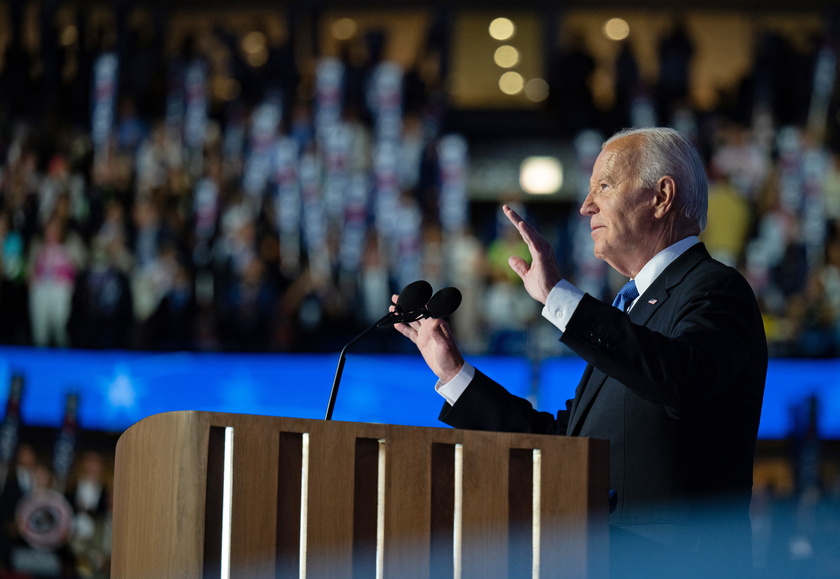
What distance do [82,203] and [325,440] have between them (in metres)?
6.90

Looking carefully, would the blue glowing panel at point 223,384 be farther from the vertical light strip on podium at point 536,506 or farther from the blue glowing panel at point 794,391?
the vertical light strip on podium at point 536,506

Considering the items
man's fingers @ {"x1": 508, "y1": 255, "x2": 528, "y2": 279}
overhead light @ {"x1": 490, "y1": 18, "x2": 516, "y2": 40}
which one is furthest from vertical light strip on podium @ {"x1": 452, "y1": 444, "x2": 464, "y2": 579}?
overhead light @ {"x1": 490, "y1": 18, "x2": 516, "y2": 40}

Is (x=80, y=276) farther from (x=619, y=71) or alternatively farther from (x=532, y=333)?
(x=619, y=71)

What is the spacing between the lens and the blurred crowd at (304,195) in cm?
718

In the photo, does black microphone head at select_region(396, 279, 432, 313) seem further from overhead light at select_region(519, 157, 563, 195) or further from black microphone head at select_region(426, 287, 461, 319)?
overhead light at select_region(519, 157, 563, 195)

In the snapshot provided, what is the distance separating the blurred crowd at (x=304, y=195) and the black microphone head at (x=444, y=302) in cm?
407

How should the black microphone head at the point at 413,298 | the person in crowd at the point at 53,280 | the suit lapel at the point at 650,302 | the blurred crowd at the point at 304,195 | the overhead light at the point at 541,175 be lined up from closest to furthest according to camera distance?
→ the suit lapel at the point at 650,302
the black microphone head at the point at 413,298
the blurred crowd at the point at 304,195
the person in crowd at the point at 53,280
the overhead light at the point at 541,175

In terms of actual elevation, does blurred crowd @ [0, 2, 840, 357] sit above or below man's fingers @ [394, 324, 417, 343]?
above

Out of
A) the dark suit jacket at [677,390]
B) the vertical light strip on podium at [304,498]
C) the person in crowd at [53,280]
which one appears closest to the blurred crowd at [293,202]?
the person in crowd at [53,280]

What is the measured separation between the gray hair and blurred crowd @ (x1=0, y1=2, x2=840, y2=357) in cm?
413

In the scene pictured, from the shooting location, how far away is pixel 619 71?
855cm

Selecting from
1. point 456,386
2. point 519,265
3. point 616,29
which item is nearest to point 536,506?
point 519,265

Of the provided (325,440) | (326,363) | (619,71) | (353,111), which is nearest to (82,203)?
(353,111)

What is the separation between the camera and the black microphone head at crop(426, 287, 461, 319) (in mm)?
1981
